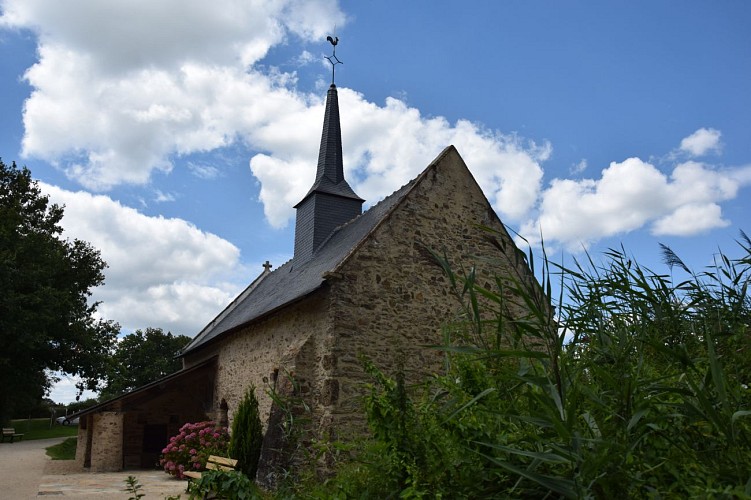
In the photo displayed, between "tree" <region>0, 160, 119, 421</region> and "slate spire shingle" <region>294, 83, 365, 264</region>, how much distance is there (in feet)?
43.4

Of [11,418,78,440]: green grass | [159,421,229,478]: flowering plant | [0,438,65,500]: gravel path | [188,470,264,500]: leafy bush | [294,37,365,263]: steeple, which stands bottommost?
[11,418,78,440]: green grass

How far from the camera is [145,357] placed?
49875 mm

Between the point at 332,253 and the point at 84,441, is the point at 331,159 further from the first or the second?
Answer: the point at 84,441

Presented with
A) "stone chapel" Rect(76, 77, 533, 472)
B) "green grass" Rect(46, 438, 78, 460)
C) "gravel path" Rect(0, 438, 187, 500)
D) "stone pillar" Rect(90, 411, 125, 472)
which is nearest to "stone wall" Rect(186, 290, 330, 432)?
"stone chapel" Rect(76, 77, 533, 472)

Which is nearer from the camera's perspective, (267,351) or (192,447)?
(267,351)

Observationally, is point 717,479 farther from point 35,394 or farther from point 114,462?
point 35,394

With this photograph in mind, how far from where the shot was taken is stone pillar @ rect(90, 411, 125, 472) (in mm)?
14273

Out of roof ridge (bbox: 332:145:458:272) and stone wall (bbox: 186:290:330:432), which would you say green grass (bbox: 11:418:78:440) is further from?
roof ridge (bbox: 332:145:458:272)

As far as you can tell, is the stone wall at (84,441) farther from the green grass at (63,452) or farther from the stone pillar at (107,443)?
the green grass at (63,452)

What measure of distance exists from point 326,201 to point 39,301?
570 inches

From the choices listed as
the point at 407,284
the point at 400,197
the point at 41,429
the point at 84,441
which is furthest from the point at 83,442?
the point at 41,429

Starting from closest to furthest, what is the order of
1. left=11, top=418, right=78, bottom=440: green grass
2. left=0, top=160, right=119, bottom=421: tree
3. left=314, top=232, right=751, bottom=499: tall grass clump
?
left=314, top=232, right=751, bottom=499: tall grass clump < left=0, top=160, right=119, bottom=421: tree < left=11, top=418, right=78, bottom=440: green grass

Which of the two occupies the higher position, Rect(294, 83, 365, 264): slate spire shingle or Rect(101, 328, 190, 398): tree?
Rect(294, 83, 365, 264): slate spire shingle

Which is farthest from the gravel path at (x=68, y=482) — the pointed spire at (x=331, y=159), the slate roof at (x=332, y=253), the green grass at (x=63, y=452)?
the pointed spire at (x=331, y=159)
